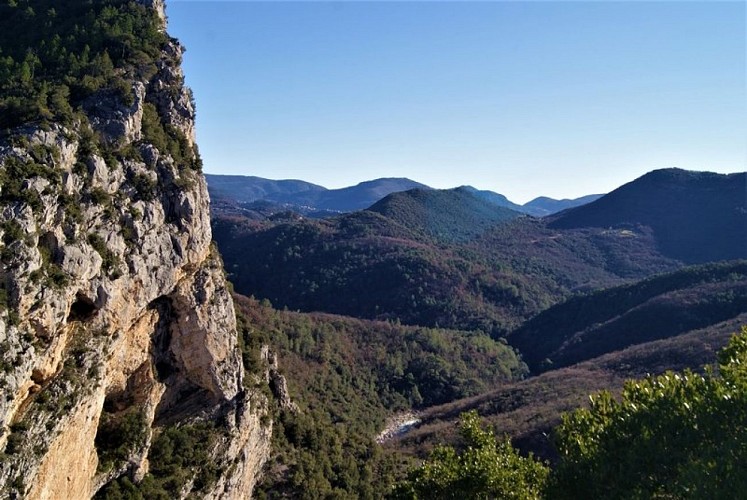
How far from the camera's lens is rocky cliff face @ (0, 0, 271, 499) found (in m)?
21.7

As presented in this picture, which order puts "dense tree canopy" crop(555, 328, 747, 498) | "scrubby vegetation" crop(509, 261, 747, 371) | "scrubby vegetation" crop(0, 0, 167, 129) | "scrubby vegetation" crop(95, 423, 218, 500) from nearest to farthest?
"dense tree canopy" crop(555, 328, 747, 498) < "scrubby vegetation" crop(95, 423, 218, 500) < "scrubby vegetation" crop(0, 0, 167, 129) < "scrubby vegetation" crop(509, 261, 747, 371)

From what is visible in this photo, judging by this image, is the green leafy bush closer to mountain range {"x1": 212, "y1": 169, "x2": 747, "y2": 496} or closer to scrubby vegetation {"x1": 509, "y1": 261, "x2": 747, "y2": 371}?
mountain range {"x1": 212, "y1": 169, "x2": 747, "y2": 496}

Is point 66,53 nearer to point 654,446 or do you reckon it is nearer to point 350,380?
point 654,446

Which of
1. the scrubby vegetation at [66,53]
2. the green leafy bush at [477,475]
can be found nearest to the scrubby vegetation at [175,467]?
the green leafy bush at [477,475]

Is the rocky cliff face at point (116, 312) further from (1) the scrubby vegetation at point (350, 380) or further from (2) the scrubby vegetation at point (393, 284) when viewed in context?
(2) the scrubby vegetation at point (393, 284)

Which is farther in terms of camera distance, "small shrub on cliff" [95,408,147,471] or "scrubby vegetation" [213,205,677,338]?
"scrubby vegetation" [213,205,677,338]

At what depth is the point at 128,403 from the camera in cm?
3086

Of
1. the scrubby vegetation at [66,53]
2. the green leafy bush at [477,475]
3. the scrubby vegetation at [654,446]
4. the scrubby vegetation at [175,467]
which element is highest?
the scrubby vegetation at [66,53]

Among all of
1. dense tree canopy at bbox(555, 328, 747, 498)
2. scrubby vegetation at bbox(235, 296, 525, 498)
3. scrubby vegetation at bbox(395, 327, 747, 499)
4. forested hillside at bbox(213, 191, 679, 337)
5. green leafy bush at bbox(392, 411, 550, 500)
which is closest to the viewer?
dense tree canopy at bbox(555, 328, 747, 498)

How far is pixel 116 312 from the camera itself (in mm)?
27281

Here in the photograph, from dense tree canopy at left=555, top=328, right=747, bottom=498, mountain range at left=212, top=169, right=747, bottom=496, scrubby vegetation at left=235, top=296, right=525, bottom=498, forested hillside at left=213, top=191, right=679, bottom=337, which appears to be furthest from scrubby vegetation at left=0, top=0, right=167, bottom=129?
forested hillside at left=213, top=191, right=679, bottom=337

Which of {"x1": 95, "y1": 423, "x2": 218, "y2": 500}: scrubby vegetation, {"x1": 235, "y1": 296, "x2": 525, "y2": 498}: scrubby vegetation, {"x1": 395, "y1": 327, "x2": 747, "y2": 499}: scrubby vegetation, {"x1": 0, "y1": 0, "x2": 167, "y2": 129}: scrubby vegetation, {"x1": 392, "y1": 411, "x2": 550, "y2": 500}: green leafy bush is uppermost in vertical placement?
{"x1": 0, "y1": 0, "x2": 167, "y2": 129}: scrubby vegetation

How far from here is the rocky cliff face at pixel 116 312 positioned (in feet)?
71.2

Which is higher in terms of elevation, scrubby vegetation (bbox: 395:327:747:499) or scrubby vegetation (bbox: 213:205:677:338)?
scrubby vegetation (bbox: 395:327:747:499)
